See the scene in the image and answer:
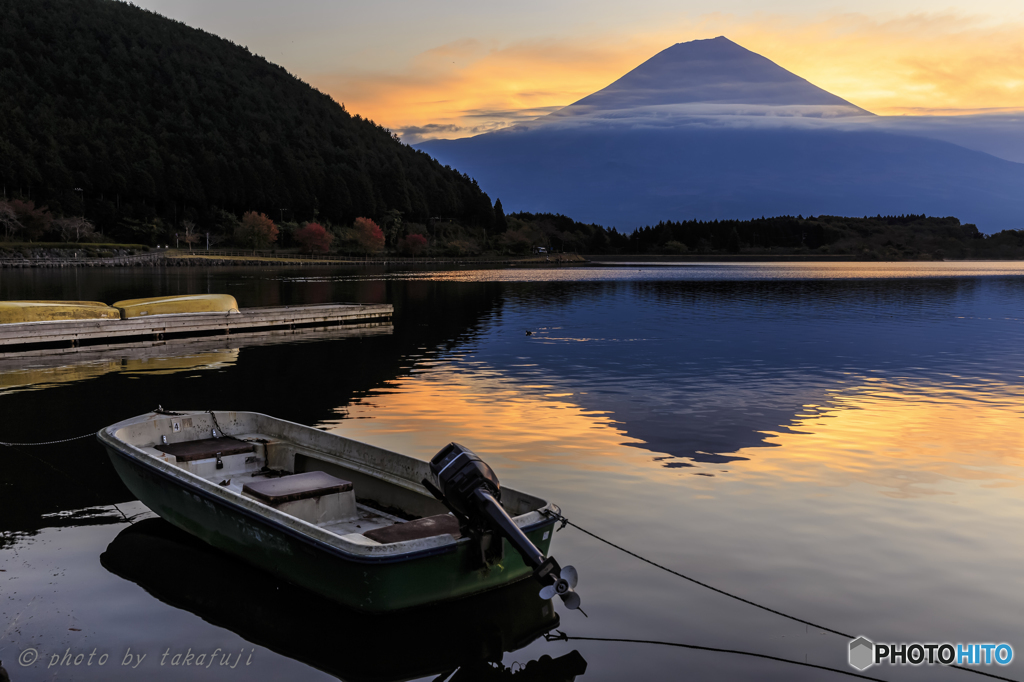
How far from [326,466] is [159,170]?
687 feet

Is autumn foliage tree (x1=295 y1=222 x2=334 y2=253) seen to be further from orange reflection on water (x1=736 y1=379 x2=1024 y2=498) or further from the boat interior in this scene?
the boat interior

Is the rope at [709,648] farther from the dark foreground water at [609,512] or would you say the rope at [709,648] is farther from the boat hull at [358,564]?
the boat hull at [358,564]

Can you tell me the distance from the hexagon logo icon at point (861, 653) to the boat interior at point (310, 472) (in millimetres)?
3744

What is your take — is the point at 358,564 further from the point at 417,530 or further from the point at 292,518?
the point at 292,518

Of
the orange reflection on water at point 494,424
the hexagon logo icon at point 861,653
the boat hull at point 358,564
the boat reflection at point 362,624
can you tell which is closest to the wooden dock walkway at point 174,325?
the orange reflection on water at point 494,424

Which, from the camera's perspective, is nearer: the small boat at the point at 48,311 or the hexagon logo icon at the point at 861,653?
the hexagon logo icon at the point at 861,653

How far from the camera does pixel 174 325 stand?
3812cm

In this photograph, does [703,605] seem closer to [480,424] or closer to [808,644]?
[808,644]

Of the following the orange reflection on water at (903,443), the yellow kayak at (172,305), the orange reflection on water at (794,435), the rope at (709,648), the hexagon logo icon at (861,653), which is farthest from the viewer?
the yellow kayak at (172,305)

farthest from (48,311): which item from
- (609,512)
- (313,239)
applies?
(313,239)

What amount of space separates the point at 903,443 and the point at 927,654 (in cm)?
1078

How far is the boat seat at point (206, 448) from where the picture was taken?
13.0m

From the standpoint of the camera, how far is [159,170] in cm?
19950

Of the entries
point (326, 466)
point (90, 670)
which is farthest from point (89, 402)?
point (90, 670)
